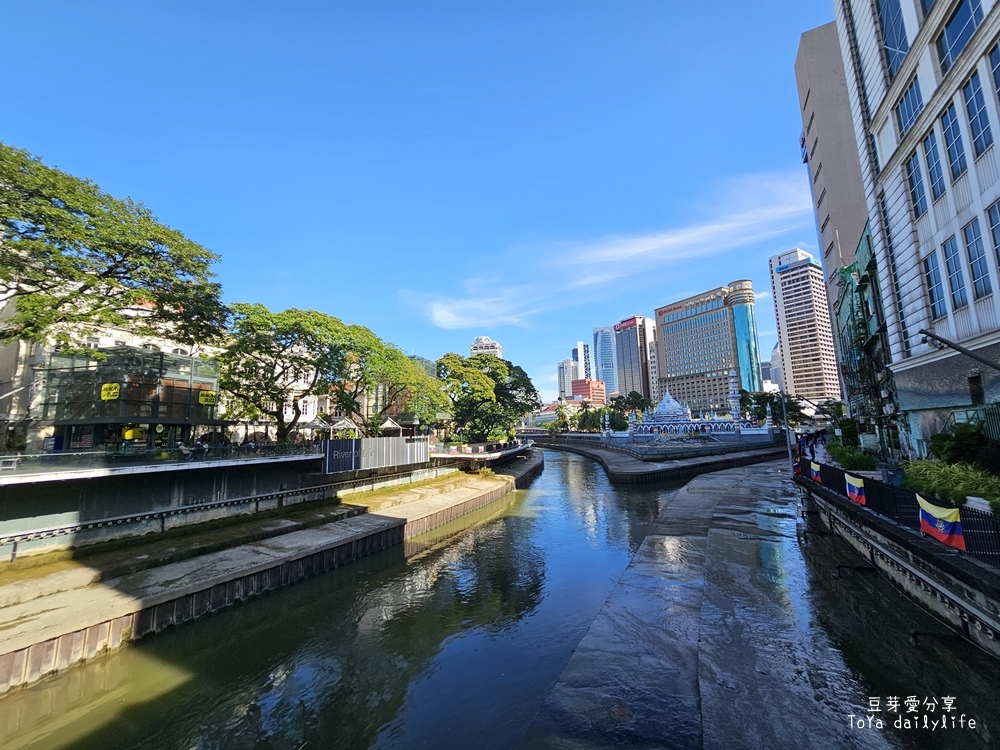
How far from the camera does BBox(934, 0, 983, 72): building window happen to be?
13.3m

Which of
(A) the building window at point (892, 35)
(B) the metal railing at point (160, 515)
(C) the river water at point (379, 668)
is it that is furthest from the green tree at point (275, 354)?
(A) the building window at point (892, 35)

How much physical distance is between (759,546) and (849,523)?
3237 millimetres

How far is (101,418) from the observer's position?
20.6 m

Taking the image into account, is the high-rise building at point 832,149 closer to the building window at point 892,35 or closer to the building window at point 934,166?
the building window at point 892,35

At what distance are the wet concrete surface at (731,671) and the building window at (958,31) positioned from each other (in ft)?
58.8

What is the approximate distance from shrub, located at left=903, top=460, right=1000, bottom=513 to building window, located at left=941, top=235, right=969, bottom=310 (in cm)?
654

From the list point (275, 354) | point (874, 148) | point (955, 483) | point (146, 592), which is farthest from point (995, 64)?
point (275, 354)

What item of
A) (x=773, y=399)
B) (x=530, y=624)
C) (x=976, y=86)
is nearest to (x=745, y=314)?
(x=773, y=399)

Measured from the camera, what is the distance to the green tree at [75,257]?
1580 cm

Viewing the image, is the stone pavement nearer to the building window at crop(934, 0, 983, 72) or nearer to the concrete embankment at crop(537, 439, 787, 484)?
the building window at crop(934, 0, 983, 72)

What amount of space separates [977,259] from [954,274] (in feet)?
4.74

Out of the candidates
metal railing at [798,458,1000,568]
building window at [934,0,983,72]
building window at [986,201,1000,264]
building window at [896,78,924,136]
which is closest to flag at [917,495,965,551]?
metal railing at [798,458,1000,568]

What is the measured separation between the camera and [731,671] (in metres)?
8.36

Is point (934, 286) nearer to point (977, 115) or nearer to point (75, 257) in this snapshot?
point (977, 115)
